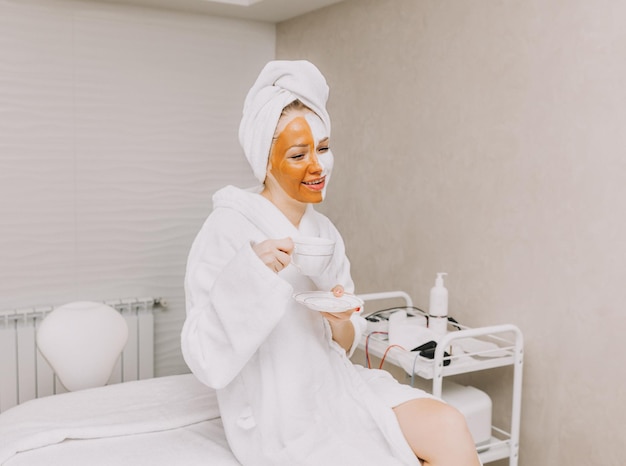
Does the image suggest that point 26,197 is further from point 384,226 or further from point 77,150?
point 384,226

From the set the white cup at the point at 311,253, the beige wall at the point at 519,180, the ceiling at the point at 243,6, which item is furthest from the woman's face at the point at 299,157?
the ceiling at the point at 243,6

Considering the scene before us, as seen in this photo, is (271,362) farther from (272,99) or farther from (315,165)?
(272,99)

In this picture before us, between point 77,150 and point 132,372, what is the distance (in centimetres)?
106

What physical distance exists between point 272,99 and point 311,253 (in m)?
0.41

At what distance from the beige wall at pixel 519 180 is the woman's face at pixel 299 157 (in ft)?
2.71

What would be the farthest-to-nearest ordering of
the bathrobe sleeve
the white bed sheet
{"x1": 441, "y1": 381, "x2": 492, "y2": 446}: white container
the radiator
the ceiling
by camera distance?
the ceiling → the radiator → {"x1": 441, "y1": 381, "x2": 492, "y2": 446}: white container → the white bed sheet → the bathrobe sleeve

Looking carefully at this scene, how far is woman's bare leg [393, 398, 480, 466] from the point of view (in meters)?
1.42

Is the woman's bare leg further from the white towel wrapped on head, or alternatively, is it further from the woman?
the white towel wrapped on head

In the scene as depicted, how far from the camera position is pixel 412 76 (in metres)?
2.58

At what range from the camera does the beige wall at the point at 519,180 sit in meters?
1.88

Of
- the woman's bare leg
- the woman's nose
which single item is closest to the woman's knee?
the woman's bare leg

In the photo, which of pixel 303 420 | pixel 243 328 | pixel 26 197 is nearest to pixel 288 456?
pixel 303 420

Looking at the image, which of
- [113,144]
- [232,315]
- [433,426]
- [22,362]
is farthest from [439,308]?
[22,362]

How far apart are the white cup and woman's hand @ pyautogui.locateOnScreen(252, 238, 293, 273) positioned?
2 centimetres
